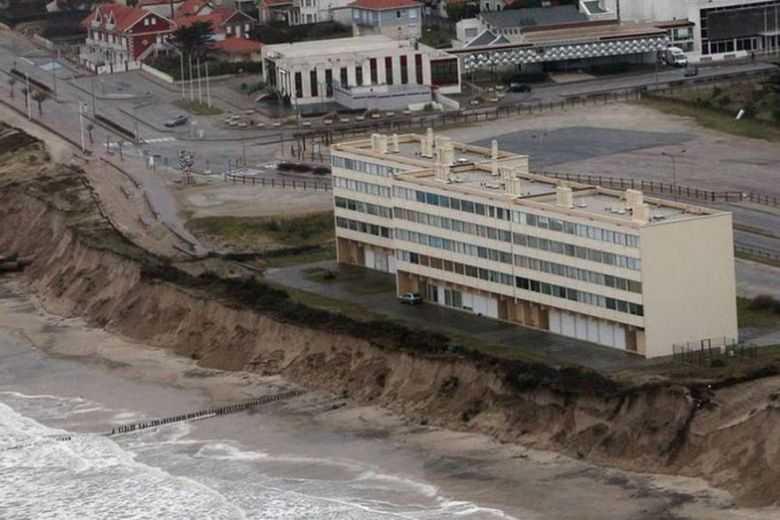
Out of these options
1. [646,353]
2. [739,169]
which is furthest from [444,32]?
[646,353]

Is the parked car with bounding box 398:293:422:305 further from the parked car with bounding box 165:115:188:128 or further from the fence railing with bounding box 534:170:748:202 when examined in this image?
the parked car with bounding box 165:115:188:128

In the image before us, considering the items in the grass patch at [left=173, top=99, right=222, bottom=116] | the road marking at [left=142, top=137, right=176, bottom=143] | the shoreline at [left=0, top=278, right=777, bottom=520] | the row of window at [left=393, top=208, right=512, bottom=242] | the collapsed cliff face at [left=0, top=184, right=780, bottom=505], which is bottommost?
the shoreline at [left=0, top=278, right=777, bottom=520]

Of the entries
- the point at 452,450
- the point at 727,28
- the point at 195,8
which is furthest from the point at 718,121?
the point at 452,450

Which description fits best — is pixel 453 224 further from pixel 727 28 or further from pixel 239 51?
pixel 239 51

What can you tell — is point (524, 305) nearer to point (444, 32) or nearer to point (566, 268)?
point (566, 268)

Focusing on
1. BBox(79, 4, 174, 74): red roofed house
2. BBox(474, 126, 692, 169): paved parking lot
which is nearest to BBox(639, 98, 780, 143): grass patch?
BBox(474, 126, 692, 169): paved parking lot
